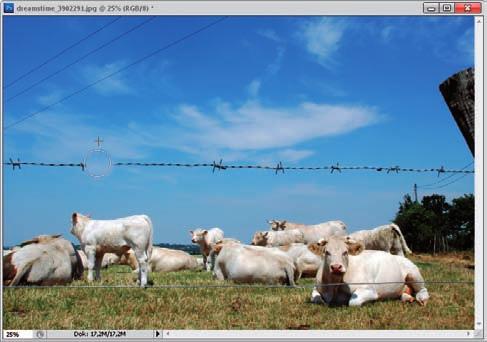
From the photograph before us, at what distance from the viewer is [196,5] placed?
18.9ft

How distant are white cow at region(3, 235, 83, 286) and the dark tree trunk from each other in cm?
686

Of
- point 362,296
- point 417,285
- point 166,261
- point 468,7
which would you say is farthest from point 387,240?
point 468,7

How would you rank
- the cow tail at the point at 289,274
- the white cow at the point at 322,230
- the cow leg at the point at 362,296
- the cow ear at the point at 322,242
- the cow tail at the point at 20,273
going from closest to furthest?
the cow leg at the point at 362,296
the cow ear at the point at 322,242
the cow tail at the point at 20,273
the cow tail at the point at 289,274
the white cow at the point at 322,230

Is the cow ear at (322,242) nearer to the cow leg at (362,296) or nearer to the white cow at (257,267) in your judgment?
the cow leg at (362,296)

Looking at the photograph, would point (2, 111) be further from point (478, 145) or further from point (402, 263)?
point (402, 263)

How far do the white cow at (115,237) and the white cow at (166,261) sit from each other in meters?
5.87

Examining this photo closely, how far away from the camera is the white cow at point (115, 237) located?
10383 millimetres

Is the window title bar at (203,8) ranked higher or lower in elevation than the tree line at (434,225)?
higher

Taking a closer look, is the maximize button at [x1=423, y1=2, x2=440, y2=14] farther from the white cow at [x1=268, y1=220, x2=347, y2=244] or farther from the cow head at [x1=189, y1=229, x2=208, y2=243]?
the white cow at [x1=268, y1=220, x2=347, y2=244]

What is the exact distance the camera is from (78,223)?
448 inches

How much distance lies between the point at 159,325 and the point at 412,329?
101 inches

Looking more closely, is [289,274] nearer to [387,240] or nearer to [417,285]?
[417,285]

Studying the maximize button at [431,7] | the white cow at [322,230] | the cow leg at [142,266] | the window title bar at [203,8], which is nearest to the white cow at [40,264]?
the cow leg at [142,266]

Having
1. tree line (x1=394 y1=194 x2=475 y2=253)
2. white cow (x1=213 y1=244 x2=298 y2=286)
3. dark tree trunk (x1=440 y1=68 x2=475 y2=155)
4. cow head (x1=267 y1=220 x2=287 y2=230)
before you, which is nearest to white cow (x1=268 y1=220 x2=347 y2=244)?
cow head (x1=267 y1=220 x2=287 y2=230)
